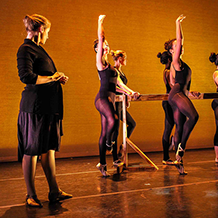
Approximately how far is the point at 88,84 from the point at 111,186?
2705mm

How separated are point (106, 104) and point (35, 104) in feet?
3.84

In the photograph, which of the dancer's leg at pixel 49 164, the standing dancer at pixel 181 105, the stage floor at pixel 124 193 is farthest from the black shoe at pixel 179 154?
the dancer's leg at pixel 49 164

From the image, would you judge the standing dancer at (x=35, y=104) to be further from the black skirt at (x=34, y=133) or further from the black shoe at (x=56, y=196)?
the black shoe at (x=56, y=196)

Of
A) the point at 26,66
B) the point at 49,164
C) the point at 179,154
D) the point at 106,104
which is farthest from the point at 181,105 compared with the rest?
the point at 26,66

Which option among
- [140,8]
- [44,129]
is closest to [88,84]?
[140,8]

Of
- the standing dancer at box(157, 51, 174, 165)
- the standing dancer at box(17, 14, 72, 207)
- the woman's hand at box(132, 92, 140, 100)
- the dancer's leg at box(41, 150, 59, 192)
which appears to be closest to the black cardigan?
the standing dancer at box(17, 14, 72, 207)

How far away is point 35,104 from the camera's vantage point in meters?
2.19

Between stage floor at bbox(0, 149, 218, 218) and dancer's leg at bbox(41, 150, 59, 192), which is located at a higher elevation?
dancer's leg at bbox(41, 150, 59, 192)

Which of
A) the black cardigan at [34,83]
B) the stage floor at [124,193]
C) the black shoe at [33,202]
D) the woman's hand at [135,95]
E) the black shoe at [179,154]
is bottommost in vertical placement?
the stage floor at [124,193]

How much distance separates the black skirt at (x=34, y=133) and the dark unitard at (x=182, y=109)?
1.56m

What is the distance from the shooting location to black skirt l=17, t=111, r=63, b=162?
2.20 meters

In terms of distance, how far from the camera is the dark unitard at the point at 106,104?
10.6 feet

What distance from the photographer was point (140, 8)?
5.66 metres

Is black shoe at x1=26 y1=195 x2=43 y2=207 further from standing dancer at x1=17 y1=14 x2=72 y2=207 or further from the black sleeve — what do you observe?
the black sleeve
